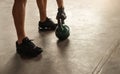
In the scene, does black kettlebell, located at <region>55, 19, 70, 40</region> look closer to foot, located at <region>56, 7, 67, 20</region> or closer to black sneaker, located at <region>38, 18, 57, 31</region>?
foot, located at <region>56, 7, 67, 20</region>

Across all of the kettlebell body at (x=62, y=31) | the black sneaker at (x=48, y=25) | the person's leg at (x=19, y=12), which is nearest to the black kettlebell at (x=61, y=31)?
the kettlebell body at (x=62, y=31)

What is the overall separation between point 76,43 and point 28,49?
56 cm

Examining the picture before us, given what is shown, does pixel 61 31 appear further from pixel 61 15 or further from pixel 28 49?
pixel 28 49

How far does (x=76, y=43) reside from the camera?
10.4ft

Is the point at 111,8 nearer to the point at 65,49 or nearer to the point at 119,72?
the point at 65,49

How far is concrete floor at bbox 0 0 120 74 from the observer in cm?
272

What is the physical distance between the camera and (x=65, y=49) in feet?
10.1

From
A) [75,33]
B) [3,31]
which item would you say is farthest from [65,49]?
[3,31]

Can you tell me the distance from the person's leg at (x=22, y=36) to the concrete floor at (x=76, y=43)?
7 centimetres

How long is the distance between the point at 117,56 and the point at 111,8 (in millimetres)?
1303

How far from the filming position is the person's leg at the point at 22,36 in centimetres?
280

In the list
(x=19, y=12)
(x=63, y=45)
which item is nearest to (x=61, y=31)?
(x=63, y=45)

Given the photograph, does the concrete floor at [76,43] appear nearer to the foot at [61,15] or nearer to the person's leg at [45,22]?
the person's leg at [45,22]

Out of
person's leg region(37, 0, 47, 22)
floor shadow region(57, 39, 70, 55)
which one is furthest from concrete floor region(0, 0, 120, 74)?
person's leg region(37, 0, 47, 22)
